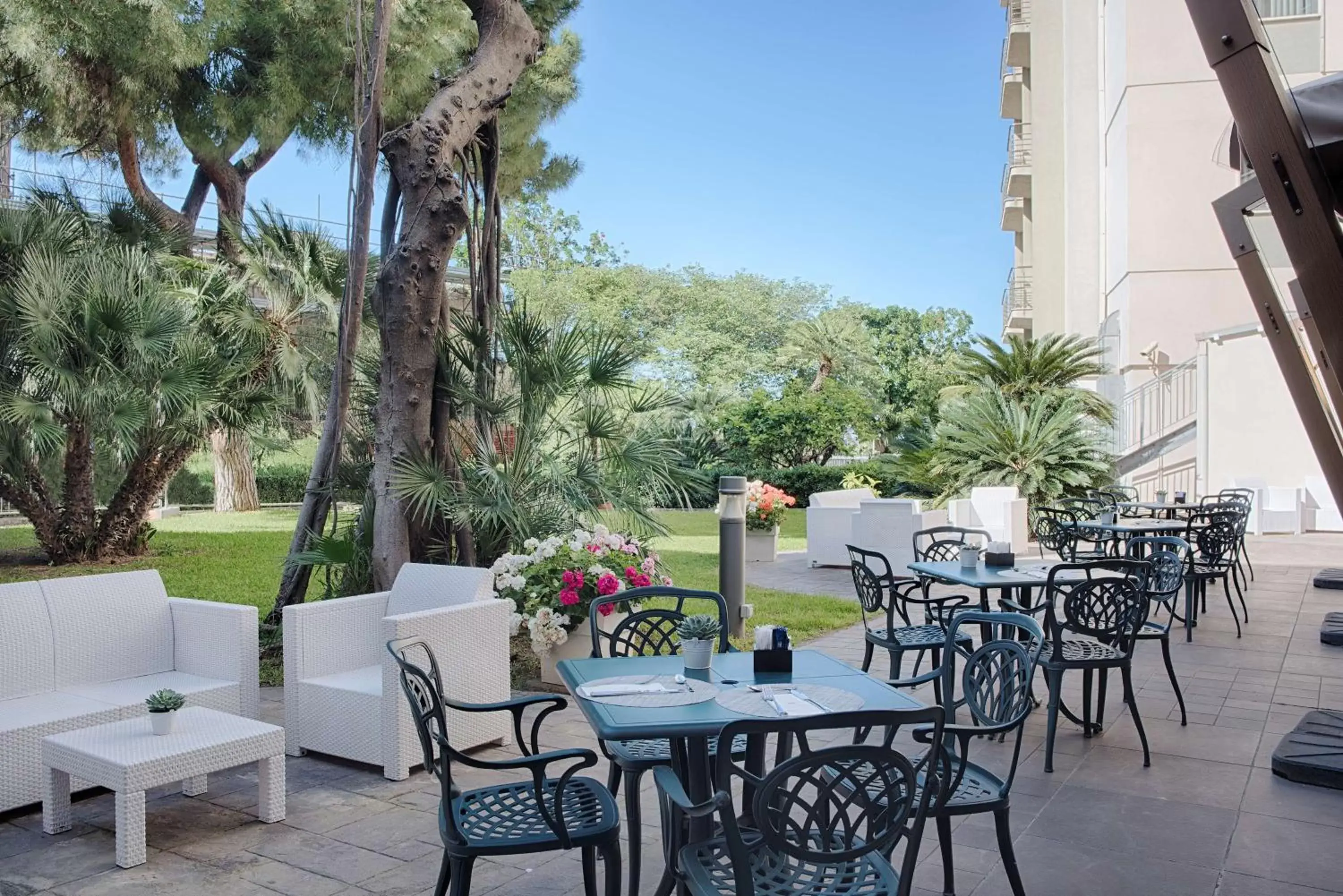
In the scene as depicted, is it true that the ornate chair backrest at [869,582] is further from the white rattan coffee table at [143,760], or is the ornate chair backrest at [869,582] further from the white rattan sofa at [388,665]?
the white rattan coffee table at [143,760]

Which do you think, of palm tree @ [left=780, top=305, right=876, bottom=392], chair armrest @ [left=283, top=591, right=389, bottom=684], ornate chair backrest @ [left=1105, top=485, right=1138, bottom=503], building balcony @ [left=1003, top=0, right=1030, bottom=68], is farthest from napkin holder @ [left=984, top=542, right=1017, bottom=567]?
palm tree @ [left=780, top=305, right=876, bottom=392]

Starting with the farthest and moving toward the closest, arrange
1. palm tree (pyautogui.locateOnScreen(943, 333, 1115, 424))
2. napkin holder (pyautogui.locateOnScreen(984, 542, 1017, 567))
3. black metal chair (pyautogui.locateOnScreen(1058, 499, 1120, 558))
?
palm tree (pyautogui.locateOnScreen(943, 333, 1115, 424)) → black metal chair (pyautogui.locateOnScreen(1058, 499, 1120, 558)) → napkin holder (pyautogui.locateOnScreen(984, 542, 1017, 567))

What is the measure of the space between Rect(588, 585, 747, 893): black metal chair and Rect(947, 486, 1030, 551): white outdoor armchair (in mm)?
9296

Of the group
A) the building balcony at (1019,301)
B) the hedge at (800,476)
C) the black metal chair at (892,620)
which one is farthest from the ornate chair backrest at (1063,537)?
the building balcony at (1019,301)

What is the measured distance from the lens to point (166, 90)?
43.6 ft

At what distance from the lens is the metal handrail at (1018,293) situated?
26.3 metres

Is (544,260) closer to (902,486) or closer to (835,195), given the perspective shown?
(902,486)

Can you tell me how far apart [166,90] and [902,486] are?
13779 mm

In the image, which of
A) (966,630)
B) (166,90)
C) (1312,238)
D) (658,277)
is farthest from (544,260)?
(1312,238)

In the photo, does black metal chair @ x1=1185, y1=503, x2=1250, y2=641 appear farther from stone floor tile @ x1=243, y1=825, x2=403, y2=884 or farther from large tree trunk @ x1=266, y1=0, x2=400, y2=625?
large tree trunk @ x1=266, y1=0, x2=400, y2=625

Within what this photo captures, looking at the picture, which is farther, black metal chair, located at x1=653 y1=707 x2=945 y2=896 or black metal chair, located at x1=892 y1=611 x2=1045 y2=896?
black metal chair, located at x1=892 y1=611 x2=1045 y2=896

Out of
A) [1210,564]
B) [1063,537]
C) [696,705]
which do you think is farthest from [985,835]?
[1063,537]

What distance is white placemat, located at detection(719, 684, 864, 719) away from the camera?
255cm

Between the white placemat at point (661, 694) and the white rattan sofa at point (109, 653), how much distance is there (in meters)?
2.26
